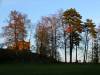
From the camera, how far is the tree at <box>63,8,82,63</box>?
7648cm

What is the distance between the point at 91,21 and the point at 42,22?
43.3 ft

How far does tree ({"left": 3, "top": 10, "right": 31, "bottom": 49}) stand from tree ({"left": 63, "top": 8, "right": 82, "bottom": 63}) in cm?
947

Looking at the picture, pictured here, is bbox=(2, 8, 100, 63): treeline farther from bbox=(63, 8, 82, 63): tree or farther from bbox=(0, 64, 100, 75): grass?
bbox=(0, 64, 100, 75): grass

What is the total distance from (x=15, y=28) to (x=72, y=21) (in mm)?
14229

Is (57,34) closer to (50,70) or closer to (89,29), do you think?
(89,29)

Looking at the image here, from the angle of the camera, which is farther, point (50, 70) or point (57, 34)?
point (57, 34)

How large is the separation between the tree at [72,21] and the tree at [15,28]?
31.1 ft

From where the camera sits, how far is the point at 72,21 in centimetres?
7750

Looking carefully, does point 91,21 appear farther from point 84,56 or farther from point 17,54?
point 17,54

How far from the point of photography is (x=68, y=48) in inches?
3014

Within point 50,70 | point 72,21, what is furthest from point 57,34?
point 50,70

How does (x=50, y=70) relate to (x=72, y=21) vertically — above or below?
below

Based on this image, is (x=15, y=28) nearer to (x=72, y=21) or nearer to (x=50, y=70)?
(x=72, y=21)

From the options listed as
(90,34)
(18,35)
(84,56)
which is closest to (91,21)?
(90,34)
